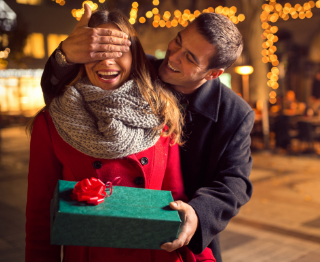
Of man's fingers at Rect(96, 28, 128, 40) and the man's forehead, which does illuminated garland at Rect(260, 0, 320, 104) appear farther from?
man's fingers at Rect(96, 28, 128, 40)

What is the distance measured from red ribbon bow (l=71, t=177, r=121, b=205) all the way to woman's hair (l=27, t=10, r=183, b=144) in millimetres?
435

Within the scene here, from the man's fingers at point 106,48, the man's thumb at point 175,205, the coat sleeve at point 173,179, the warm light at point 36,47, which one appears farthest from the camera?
the warm light at point 36,47

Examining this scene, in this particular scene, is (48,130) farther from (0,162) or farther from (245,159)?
(0,162)

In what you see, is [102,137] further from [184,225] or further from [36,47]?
[36,47]

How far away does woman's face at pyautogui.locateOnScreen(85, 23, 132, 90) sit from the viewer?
5.04ft

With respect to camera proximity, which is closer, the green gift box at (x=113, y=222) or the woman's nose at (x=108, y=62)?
the green gift box at (x=113, y=222)

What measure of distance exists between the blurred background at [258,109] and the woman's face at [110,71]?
567 mm

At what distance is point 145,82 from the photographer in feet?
5.32

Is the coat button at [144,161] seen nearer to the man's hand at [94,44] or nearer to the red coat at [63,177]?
the red coat at [63,177]

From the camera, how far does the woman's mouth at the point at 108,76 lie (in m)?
1.55

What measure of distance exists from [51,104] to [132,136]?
1.35 feet

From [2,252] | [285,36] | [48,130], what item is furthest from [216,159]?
[285,36]

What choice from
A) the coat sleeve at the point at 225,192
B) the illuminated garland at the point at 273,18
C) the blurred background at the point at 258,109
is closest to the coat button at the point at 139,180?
the coat sleeve at the point at 225,192

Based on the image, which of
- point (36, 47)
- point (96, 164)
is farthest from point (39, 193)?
point (36, 47)
